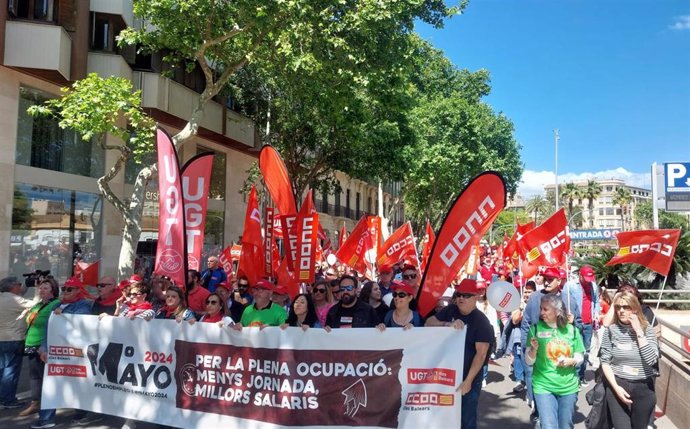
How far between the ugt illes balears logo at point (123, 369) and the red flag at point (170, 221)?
4.13 ft

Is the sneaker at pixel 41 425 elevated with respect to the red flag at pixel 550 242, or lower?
lower

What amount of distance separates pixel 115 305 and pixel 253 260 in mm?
2387

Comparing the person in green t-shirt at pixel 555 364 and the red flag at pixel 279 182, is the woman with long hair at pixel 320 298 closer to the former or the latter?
the red flag at pixel 279 182

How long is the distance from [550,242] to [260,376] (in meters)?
6.16

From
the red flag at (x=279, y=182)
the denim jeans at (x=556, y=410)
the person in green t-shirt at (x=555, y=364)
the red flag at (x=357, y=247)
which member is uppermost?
the red flag at (x=279, y=182)

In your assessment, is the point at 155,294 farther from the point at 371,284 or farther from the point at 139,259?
the point at 139,259

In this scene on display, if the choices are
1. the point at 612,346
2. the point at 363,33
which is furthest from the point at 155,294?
the point at 363,33

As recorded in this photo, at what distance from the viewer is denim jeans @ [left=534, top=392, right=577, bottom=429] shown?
176 inches

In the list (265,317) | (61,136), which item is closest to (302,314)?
(265,317)

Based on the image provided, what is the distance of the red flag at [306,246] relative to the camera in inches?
304

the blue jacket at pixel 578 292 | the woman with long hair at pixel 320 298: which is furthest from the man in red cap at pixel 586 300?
the woman with long hair at pixel 320 298

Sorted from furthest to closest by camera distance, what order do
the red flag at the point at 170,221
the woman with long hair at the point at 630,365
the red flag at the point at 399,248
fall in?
the red flag at the point at 399,248, the red flag at the point at 170,221, the woman with long hair at the point at 630,365

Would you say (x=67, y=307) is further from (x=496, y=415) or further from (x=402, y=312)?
(x=496, y=415)

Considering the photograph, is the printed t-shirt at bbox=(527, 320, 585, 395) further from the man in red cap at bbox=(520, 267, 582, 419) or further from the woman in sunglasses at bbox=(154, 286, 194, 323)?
the woman in sunglasses at bbox=(154, 286, 194, 323)
